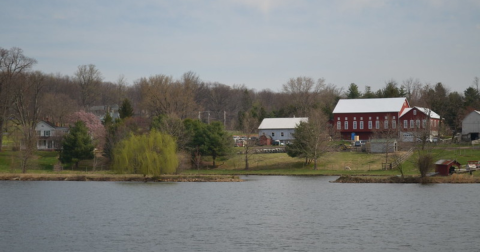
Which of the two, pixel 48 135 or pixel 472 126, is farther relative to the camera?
pixel 48 135

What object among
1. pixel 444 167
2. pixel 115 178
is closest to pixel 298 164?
pixel 444 167

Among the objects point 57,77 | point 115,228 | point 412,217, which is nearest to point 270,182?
point 412,217

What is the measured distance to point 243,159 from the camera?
8194 cm

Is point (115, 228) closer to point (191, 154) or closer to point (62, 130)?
point (191, 154)

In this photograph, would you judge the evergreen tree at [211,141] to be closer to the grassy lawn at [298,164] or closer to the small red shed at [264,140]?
the grassy lawn at [298,164]

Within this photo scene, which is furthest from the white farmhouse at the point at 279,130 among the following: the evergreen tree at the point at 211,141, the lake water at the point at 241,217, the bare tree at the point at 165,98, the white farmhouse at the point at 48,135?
the lake water at the point at 241,217

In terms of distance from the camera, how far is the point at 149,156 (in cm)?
6156

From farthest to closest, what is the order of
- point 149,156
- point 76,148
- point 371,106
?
point 371,106 → point 76,148 → point 149,156

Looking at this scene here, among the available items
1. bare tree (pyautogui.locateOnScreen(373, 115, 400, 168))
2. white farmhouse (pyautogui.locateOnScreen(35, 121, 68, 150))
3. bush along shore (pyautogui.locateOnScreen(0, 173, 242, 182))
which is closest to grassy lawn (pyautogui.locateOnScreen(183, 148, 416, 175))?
bare tree (pyautogui.locateOnScreen(373, 115, 400, 168))

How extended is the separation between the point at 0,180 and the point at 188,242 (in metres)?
41.2

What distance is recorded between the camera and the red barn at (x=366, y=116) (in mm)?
99375

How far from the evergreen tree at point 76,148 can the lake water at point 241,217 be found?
67.4ft

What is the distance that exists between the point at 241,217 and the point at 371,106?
6985 centimetres

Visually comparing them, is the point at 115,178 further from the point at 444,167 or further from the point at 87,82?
the point at 87,82
